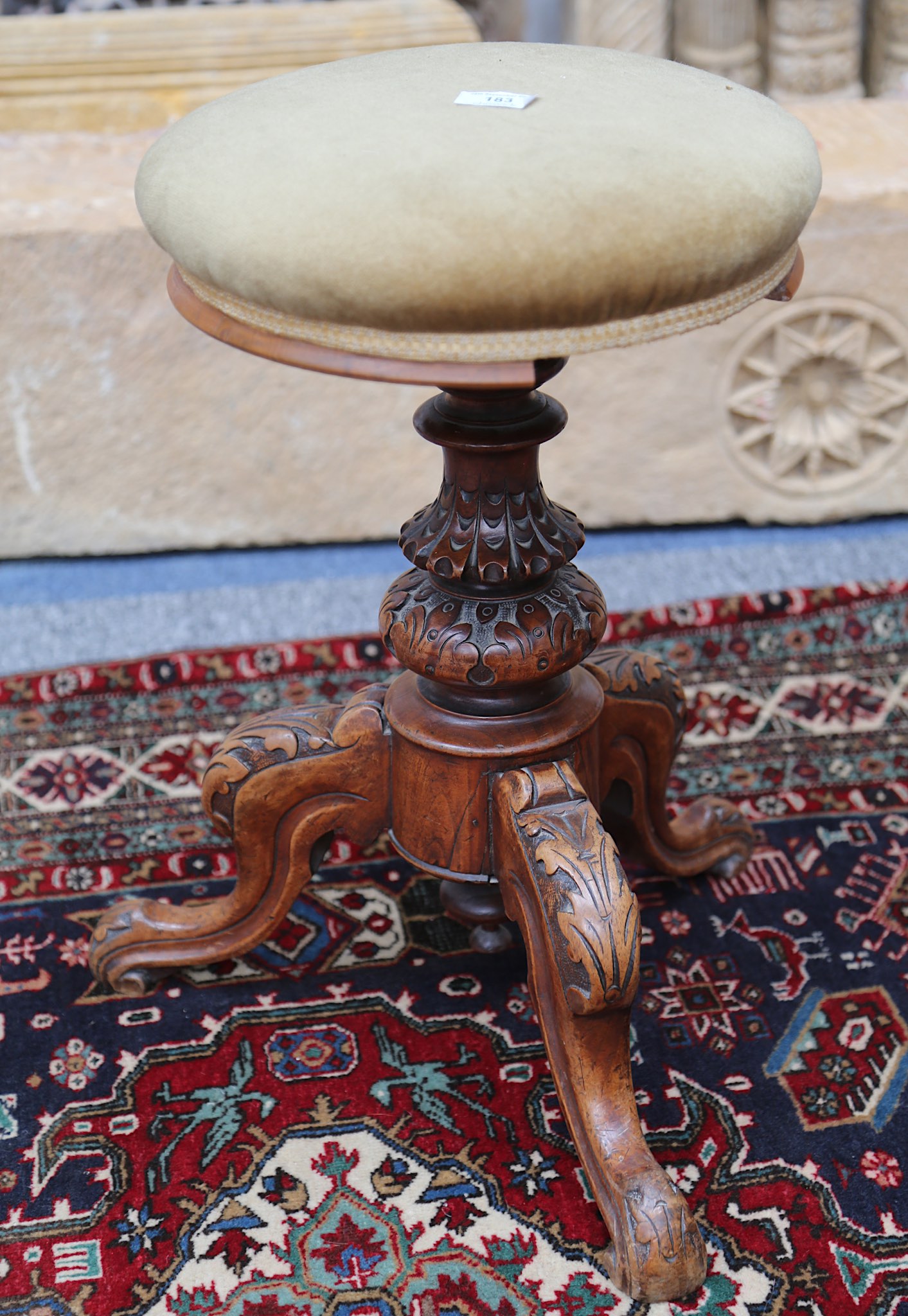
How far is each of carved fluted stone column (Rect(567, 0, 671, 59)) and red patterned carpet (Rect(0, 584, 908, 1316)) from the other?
1.39m

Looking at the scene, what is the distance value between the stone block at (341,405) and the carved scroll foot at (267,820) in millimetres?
768

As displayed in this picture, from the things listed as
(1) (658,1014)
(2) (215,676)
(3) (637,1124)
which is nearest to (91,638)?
(2) (215,676)

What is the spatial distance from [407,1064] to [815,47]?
201cm

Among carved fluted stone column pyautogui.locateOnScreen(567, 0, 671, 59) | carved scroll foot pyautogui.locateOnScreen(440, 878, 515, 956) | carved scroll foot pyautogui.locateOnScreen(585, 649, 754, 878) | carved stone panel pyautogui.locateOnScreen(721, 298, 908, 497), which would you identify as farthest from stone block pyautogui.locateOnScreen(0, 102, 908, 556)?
carved scroll foot pyautogui.locateOnScreen(440, 878, 515, 956)

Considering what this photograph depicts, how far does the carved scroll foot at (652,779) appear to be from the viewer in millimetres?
1189

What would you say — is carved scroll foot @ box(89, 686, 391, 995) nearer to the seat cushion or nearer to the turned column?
the turned column

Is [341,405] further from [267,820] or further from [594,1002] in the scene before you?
[594,1002]

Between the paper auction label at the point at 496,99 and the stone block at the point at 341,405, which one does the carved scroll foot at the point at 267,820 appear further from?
the stone block at the point at 341,405

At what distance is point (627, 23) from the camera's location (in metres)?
2.34

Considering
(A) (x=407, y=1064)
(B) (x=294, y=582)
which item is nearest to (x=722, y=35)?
(B) (x=294, y=582)

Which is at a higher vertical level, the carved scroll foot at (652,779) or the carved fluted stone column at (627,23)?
the carved fluted stone column at (627,23)

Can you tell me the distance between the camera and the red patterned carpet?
96 cm

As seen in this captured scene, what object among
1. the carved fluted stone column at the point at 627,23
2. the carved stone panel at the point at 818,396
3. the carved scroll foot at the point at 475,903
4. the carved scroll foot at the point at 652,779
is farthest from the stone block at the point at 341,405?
the carved scroll foot at the point at 475,903

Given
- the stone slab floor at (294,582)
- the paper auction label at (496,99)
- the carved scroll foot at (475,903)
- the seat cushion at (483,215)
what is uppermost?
the paper auction label at (496,99)
